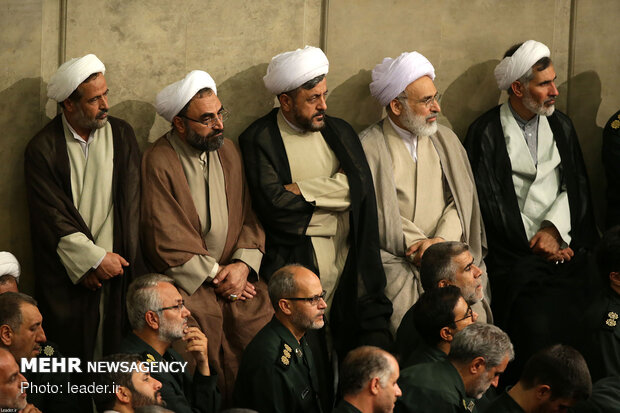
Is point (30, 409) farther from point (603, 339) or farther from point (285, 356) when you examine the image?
point (603, 339)

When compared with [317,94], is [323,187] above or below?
below

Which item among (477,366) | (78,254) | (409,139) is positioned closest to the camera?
(477,366)

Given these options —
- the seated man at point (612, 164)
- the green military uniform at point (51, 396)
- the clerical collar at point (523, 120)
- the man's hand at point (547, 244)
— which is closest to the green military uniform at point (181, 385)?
the green military uniform at point (51, 396)

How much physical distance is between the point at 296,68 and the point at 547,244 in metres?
1.86

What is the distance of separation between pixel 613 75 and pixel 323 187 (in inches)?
91.1

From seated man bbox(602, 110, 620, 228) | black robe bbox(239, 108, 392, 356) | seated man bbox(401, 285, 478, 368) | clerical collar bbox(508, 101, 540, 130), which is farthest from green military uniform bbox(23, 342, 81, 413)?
seated man bbox(602, 110, 620, 228)

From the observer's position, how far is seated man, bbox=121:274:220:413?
221 inches

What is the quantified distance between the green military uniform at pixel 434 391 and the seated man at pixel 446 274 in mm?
746

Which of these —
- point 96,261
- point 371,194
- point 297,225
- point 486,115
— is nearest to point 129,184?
point 96,261

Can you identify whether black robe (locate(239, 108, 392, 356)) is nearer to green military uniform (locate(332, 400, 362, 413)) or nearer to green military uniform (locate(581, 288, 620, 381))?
green military uniform (locate(581, 288, 620, 381))

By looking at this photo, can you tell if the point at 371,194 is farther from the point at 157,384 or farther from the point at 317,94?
the point at 157,384

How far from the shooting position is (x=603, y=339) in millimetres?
5938

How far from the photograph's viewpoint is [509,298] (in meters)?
7.04

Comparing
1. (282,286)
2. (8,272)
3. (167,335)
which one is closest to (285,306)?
(282,286)
